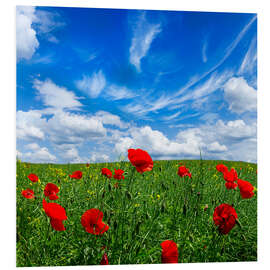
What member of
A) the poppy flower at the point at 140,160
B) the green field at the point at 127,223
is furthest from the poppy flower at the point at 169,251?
the poppy flower at the point at 140,160

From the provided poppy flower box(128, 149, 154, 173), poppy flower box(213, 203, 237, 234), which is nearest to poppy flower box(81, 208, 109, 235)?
poppy flower box(128, 149, 154, 173)

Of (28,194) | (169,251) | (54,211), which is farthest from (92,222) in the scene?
(28,194)

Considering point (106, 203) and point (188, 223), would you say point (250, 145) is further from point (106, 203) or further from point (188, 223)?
point (106, 203)

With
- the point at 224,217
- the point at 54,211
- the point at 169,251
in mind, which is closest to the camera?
the point at 54,211

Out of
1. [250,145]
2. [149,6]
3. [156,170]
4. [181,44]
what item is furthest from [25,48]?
[250,145]

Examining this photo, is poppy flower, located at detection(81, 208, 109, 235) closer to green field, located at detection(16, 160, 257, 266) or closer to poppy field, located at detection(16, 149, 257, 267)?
poppy field, located at detection(16, 149, 257, 267)

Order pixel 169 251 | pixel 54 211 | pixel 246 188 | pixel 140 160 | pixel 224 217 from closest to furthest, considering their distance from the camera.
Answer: pixel 54 211 → pixel 140 160 → pixel 169 251 → pixel 224 217 → pixel 246 188

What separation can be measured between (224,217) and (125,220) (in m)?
0.76

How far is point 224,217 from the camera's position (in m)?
2.32

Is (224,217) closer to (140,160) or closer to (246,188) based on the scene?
(246,188)

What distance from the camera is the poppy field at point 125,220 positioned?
2299mm

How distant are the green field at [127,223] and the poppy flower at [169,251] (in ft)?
0.50

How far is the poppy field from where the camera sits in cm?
230

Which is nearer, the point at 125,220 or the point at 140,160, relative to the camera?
the point at 140,160
